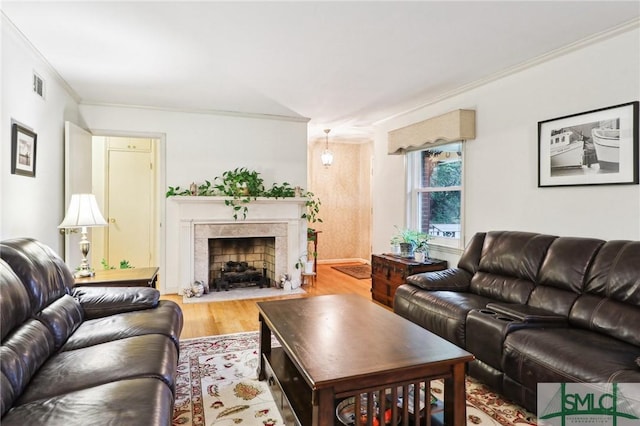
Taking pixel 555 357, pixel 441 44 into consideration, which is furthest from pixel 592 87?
pixel 555 357

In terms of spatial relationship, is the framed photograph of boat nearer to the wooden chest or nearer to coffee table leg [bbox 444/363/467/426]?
the wooden chest

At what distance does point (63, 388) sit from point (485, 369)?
230 cm

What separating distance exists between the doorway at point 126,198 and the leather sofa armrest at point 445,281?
4.42 metres

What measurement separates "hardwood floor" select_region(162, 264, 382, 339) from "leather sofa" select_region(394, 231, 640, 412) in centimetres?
167

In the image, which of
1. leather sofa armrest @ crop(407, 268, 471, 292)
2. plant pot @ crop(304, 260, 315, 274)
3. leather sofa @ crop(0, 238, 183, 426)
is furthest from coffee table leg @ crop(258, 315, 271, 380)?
plant pot @ crop(304, 260, 315, 274)

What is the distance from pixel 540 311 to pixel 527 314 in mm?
217

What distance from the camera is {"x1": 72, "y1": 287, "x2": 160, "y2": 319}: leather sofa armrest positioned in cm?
248

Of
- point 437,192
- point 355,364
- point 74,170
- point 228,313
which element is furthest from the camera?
point 437,192

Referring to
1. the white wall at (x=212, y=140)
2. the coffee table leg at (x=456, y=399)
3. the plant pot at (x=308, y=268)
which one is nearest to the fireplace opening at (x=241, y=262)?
the plant pot at (x=308, y=268)

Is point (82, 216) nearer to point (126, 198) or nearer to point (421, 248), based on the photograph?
point (126, 198)

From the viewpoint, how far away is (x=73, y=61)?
128 inches

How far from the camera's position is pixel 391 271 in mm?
4324

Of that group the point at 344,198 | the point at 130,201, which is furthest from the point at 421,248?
the point at 130,201

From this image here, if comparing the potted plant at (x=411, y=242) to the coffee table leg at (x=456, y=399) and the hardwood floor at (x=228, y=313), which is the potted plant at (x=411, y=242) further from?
the coffee table leg at (x=456, y=399)
